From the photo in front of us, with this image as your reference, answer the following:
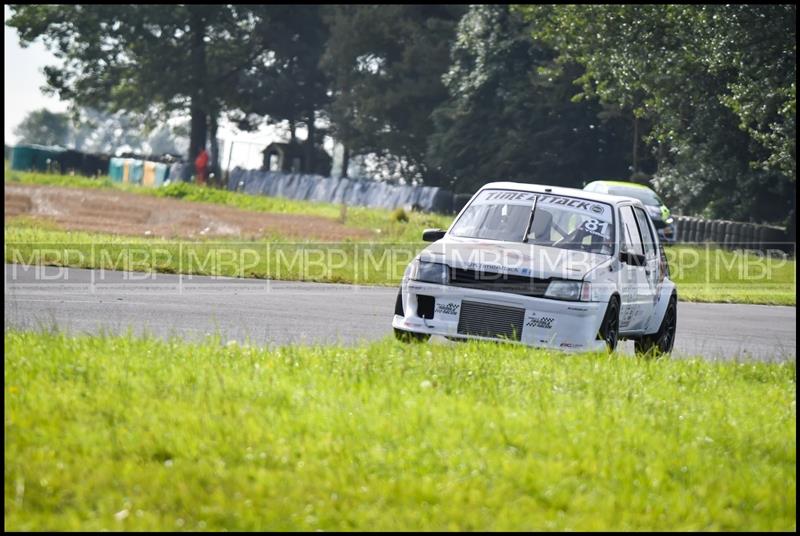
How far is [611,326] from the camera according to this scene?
11.2 meters

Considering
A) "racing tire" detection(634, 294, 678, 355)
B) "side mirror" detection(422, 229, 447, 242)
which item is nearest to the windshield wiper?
"side mirror" detection(422, 229, 447, 242)

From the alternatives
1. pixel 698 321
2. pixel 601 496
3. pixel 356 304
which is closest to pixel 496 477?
pixel 601 496

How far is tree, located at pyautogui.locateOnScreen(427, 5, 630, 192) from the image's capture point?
5497cm

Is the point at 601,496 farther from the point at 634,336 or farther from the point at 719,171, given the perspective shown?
the point at 719,171

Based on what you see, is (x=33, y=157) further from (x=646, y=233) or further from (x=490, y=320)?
(x=490, y=320)

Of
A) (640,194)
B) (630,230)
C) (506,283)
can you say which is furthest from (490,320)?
(640,194)

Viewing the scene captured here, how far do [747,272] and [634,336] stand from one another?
15746 mm

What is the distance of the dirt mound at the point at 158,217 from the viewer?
92.6 ft

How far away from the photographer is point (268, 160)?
7344cm

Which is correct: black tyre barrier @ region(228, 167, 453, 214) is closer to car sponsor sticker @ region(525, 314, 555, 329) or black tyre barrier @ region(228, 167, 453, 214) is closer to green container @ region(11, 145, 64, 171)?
green container @ region(11, 145, 64, 171)

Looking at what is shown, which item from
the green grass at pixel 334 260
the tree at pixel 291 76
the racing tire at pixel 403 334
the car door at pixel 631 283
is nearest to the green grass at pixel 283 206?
the green grass at pixel 334 260

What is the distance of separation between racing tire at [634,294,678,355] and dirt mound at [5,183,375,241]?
14297 millimetres

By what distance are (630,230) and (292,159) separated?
62.1m

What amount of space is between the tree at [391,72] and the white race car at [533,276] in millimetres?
50143
